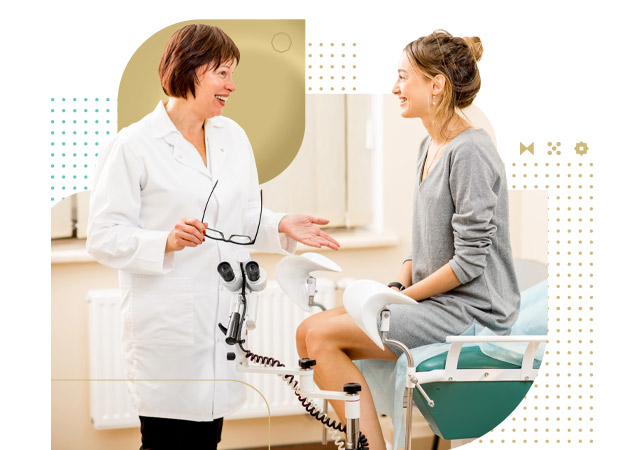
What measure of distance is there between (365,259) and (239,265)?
46 centimetres

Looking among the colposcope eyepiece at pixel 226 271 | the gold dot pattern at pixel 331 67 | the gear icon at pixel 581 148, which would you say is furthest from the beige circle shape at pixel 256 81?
the gear icon at pixel 581 148

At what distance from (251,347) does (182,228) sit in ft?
1.94

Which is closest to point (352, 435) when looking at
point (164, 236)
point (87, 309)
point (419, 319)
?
point (419, 319)

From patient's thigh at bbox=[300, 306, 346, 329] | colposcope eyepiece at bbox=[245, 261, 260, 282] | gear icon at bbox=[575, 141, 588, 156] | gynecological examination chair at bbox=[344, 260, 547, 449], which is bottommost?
gynecological examination chair at bbox=[344, 260, 547, 449]

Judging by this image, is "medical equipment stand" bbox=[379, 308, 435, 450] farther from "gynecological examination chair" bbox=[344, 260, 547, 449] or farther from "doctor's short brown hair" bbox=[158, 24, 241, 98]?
"doctor's short brown hair" bbox=[158, 24, 241, 98]

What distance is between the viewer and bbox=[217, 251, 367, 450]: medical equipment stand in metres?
2.03

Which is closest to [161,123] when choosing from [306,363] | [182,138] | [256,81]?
[182,138]

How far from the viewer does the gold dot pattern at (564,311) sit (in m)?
2.44

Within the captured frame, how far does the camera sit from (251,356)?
7.16 ft

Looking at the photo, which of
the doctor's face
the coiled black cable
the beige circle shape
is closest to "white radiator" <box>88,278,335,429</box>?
the coiled black cable

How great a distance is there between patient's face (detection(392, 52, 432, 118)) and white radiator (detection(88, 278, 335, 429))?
614mm

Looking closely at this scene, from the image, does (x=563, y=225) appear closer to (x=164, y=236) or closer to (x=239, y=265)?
(x=239, y=265)

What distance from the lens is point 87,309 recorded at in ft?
7.85

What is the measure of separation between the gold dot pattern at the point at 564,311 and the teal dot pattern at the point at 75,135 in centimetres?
117
